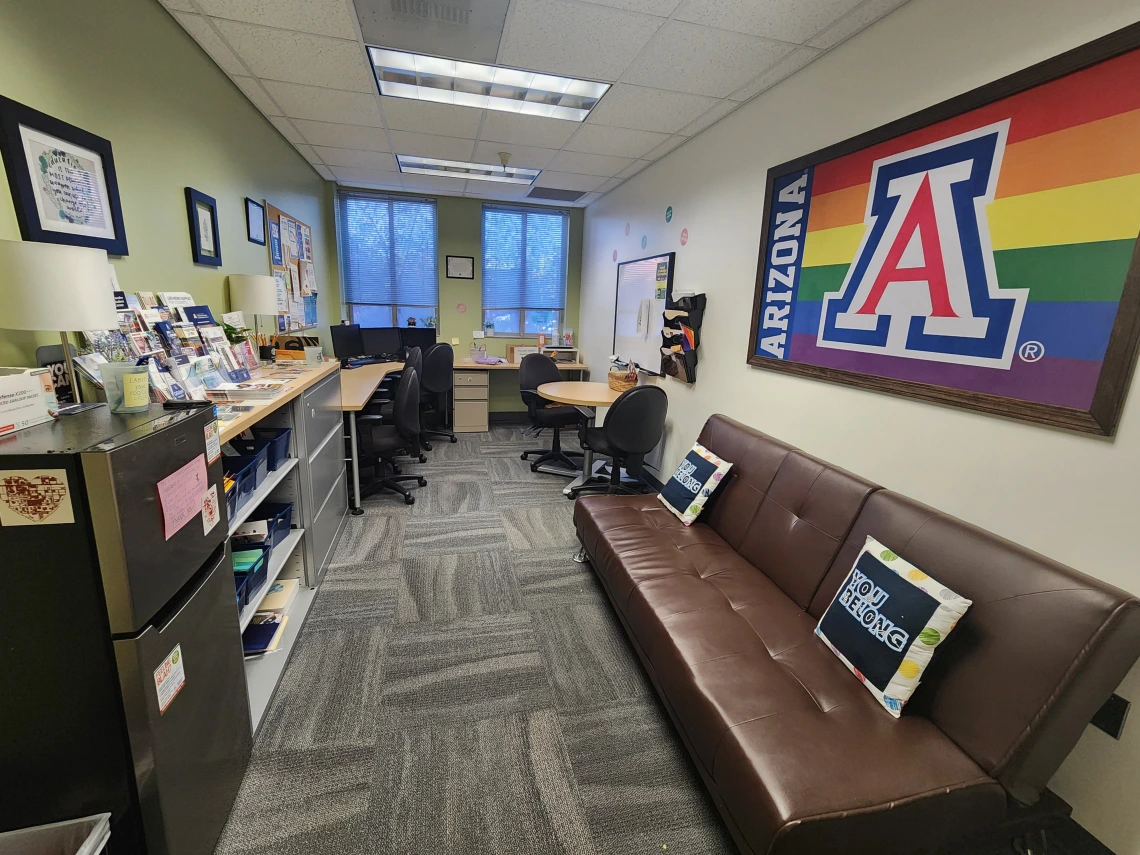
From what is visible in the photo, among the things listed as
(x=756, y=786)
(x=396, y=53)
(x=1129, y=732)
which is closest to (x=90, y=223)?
(x=396, y=53)

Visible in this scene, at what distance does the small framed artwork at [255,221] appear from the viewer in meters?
2.89

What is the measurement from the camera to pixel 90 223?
1.60 metres

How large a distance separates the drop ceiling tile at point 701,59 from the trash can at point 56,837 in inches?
119

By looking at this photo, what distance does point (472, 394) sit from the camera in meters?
5.38

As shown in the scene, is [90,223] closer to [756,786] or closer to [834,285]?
[756,786]

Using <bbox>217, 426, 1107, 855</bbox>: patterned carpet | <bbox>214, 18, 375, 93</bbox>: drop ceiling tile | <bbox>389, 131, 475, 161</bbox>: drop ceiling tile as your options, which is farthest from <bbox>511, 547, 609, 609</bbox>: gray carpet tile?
<bbox>389, 131, 475, 161</bbox>: drop ceiling tile

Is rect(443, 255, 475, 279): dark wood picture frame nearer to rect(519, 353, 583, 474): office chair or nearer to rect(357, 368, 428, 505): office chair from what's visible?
rect(519, 353, 583, 474): office chair

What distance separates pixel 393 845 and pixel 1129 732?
196cm

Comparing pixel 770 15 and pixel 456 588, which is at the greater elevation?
pixel 770 15

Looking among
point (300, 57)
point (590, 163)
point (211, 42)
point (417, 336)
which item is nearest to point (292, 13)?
point (300, 57)

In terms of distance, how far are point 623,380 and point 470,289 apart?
109 inches

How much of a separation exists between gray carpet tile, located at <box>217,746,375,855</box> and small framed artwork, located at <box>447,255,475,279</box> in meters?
4.98

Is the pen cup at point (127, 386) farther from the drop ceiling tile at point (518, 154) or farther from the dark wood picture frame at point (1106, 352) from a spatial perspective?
the drop ceiling tile at point (518, 154)

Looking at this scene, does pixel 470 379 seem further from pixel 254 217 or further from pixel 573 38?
pixel 573 38
